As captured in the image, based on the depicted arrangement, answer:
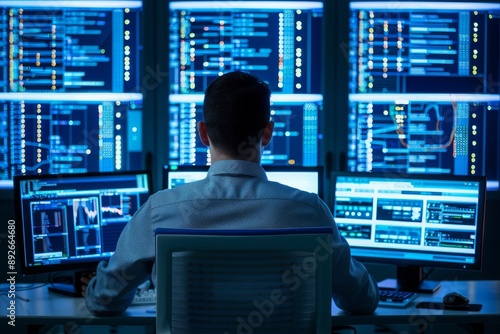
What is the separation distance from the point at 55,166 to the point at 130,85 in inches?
22.0

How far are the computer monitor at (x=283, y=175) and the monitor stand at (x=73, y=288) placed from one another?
22.2 inches

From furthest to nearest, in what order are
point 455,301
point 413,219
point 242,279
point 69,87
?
point 69,87 < point 413,219 < point 455,301 < point 242,279

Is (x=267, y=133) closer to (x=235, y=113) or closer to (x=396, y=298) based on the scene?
(x=235, y=113)

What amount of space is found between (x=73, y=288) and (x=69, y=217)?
0.27 m

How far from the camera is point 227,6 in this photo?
381 cm

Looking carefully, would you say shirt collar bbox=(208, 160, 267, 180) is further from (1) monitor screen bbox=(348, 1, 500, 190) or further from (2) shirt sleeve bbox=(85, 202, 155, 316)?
(1) monitor screen bbox=(348, 1, 500, 190)

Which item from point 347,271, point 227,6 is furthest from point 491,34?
point 347,271

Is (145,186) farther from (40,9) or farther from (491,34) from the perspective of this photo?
(491,34)

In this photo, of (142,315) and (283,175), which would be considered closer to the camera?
(142,315)

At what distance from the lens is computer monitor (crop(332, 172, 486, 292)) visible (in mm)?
2885

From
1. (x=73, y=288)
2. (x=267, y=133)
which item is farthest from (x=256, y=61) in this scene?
(x=267, y=133)

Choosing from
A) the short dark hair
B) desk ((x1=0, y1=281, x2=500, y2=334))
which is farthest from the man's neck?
A: desk ((x1=0, y1=281, x2=500, y2=334))

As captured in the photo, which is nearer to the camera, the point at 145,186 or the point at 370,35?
the point at 145,186

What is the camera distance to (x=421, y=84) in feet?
Answer: 12.6
